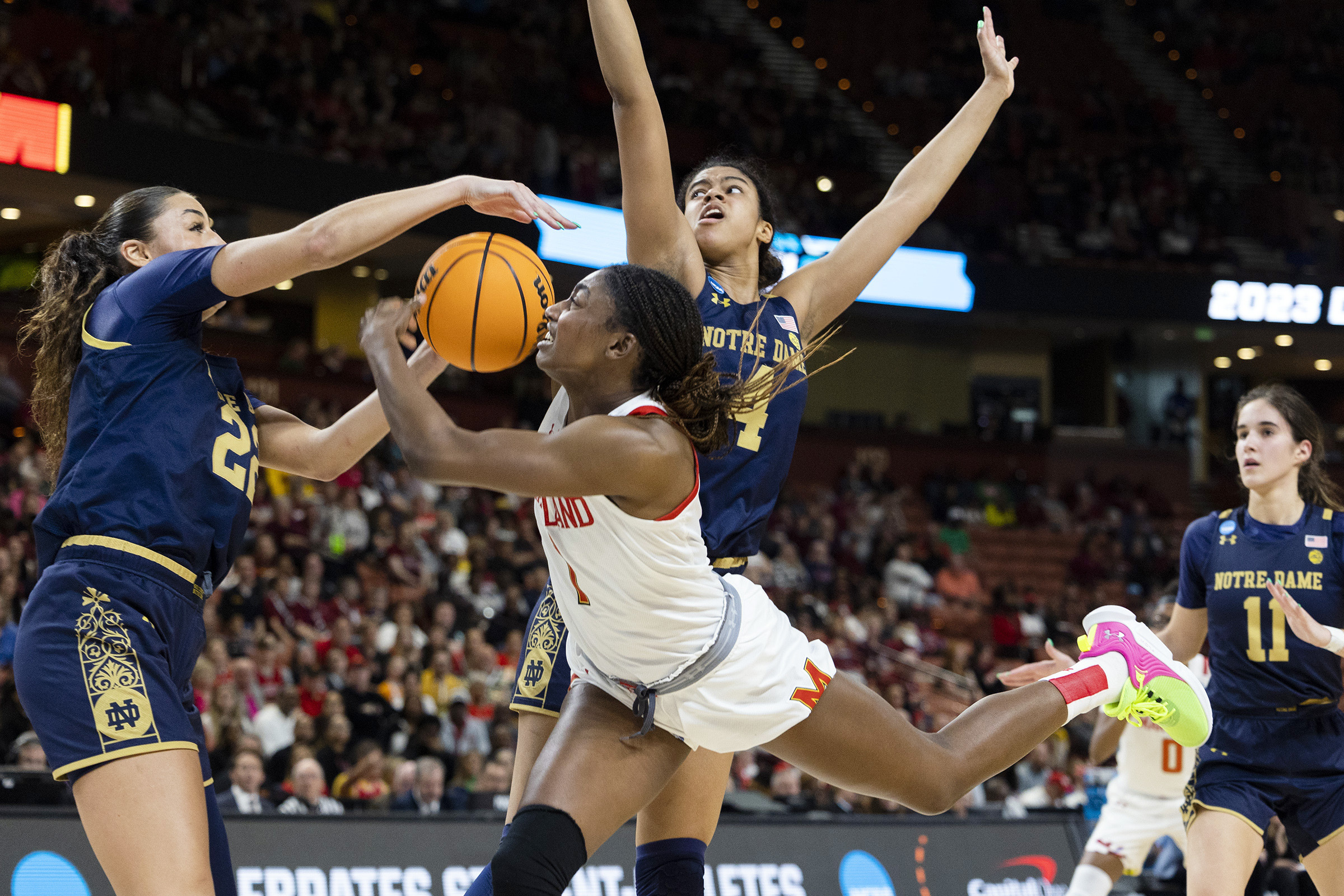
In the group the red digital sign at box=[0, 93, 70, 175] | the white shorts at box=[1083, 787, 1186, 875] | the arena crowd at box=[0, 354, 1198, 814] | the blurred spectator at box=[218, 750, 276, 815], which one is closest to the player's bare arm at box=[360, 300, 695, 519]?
the arena crowd at box=[0, 354, 1198, 814]

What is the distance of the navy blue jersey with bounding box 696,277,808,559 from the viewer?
3.65 m

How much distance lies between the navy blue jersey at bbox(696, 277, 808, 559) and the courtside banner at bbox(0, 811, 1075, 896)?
8.30ft

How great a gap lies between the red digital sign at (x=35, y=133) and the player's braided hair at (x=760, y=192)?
11576 millimetres

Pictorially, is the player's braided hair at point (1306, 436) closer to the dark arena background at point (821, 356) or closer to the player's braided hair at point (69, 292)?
the dark arena background at point (821, 356)

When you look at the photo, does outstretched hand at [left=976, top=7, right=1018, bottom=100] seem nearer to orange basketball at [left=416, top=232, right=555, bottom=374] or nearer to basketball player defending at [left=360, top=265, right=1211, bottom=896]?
basketball player defending at [left=360, top=265, right=1211, bottom=896]

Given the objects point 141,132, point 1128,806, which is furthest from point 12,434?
point 1128,806

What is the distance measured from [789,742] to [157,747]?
1.53 m

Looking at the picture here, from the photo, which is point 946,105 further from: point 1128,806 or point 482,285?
point 482,285

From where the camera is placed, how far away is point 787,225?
789 inches

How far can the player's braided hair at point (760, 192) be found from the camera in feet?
13.4

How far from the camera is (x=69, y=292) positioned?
356 centimetres

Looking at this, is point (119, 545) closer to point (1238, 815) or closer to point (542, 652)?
point (542, 652)

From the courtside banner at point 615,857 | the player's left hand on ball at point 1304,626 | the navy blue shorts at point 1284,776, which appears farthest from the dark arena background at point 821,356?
the navy blue shorts at point 1284,776

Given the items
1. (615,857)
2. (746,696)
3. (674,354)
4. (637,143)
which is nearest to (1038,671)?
(746,696)
